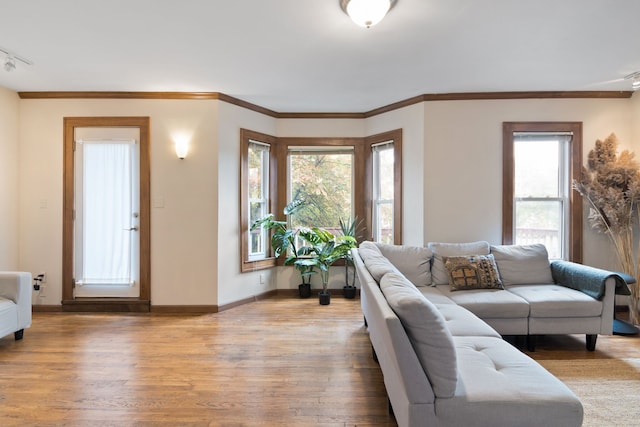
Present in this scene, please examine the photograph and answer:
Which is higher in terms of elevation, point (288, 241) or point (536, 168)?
point (536, 168)

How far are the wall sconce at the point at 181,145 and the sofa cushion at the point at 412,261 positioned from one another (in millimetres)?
2451

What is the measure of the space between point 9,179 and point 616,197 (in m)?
6.56

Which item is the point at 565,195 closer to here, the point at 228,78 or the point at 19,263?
the point at 228,78

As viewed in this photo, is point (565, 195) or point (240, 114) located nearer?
point (565, 195)

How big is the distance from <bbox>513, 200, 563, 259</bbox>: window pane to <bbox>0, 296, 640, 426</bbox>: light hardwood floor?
116 cm

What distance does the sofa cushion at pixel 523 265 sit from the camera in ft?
11.2

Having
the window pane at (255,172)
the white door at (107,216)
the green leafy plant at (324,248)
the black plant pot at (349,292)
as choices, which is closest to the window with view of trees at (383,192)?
the green leafy plant at (324,248)

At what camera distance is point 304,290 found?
4676 mm

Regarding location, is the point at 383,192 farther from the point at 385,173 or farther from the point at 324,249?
the point at 324,249

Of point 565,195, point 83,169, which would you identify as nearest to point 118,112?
point 83,169

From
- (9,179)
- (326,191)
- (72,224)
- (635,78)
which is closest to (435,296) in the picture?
(326,191)

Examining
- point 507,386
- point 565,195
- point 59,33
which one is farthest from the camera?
point 565,195

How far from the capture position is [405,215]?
4.34 m

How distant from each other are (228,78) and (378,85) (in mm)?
1605
